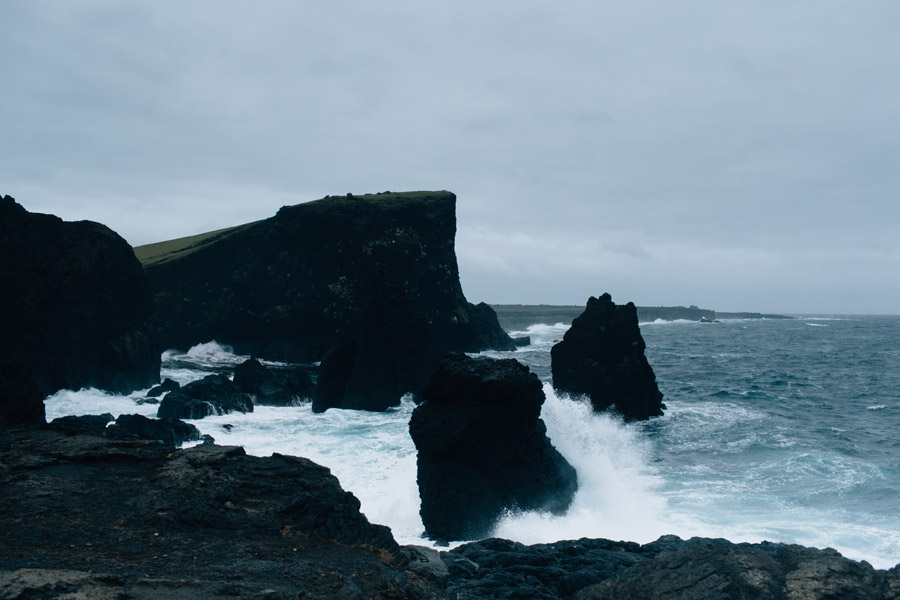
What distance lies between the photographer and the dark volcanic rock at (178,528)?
266 inches

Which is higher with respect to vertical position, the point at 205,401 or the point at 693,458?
the point at 205,401

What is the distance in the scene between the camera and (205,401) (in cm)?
3469

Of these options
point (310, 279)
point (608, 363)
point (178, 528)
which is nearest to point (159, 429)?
point (178, 528)

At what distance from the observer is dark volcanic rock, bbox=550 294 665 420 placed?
3738 centimetres

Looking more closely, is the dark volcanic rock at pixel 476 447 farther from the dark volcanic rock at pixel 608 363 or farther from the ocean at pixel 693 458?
the dark volcanic rock at pixel 608 363

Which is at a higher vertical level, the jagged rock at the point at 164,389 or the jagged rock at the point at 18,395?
the jagged rock at the point at 18,395

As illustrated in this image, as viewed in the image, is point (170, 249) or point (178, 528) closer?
point (178, 528)

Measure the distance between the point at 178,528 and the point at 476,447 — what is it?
35.4 feet

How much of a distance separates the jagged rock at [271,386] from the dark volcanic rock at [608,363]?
1619cm

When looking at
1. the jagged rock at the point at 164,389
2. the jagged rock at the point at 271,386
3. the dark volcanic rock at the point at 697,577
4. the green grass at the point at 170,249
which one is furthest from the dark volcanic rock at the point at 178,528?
the green grass at the point at 170,249

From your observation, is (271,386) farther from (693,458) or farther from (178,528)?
(178,528)

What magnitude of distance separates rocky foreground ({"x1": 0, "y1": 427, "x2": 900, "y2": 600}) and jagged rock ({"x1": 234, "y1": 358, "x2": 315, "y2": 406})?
90.8 feet

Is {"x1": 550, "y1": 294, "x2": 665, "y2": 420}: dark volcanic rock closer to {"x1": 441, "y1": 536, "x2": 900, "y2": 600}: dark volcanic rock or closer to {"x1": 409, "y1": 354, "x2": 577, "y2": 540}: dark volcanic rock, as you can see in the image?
{"x1": 409, "y1": 354, "x2": 577, "y2": 540}: dark volcanic rock

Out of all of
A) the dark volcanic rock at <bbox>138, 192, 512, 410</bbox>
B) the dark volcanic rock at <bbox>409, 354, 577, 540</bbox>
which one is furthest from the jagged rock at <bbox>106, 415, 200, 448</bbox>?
the dark volcanic rock at <bbox>138, 192, 512, 410</bbox>
